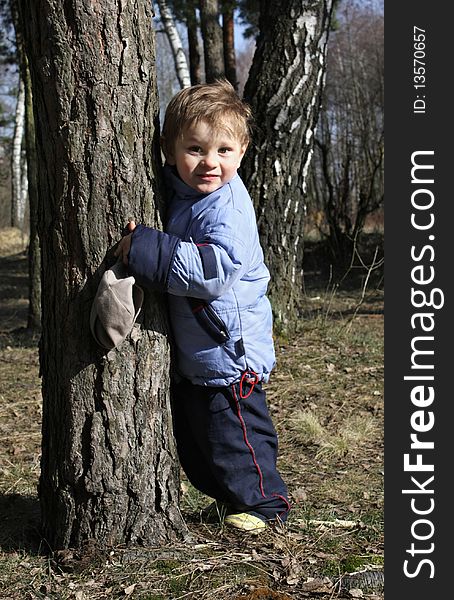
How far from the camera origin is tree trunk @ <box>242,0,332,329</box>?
19.4ft

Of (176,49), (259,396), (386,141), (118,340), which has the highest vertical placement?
(176,49)

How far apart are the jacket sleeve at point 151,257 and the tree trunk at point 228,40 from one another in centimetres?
973

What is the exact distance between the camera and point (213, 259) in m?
2.57

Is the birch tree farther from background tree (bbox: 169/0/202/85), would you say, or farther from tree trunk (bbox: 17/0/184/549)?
tree trunk (bbox: 17/0/184/549)

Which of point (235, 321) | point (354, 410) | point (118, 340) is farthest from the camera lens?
point (354, 410)

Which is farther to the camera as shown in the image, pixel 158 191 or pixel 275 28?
pixel 275 28

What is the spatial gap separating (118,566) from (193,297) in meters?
0.91

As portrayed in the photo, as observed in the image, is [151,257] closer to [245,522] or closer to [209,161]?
[209,161]

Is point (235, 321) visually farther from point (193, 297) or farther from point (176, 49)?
point (176, 49)

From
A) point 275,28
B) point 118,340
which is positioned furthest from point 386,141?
point 275,28

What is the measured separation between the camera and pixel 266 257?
6223 mm

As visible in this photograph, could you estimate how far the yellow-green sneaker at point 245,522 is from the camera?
9.73 feet

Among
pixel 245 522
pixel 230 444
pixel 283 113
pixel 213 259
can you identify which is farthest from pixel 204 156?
pixel 283 113

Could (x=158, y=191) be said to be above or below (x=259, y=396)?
above
